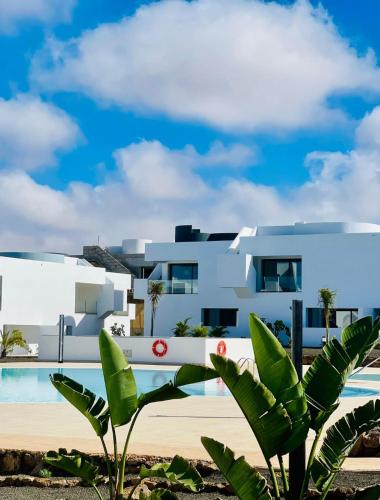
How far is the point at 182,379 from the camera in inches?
206

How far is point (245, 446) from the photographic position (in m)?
9.72

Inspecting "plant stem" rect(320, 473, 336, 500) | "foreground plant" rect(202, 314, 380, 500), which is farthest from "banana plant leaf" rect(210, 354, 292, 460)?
"plant stem" rect(320, 473, 336, 500)

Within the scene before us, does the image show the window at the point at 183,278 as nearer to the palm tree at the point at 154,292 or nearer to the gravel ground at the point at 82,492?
the palm tree at the point at 154,292

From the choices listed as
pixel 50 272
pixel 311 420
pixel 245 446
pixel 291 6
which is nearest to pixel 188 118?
pixel 291 6

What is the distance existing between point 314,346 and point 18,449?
31.2 meters

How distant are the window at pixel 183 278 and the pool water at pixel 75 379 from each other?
53.8 feet

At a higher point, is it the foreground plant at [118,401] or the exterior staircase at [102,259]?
the exterior staircase at [102,259]

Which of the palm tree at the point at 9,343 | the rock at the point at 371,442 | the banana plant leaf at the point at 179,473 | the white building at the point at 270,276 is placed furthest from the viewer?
the white building at the point at 270,276

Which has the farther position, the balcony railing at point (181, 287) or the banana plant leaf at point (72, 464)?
the balcony railing at point (181, 287)

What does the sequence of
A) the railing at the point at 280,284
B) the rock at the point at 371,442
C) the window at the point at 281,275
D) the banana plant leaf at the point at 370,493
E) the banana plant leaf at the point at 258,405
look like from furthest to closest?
the window at the point at 281,275
the railing at the point at 280,284
the rock at the point at 371,442
the banana plant leaf at the point at 370,493
the banana plant leaf at the point at 258,405

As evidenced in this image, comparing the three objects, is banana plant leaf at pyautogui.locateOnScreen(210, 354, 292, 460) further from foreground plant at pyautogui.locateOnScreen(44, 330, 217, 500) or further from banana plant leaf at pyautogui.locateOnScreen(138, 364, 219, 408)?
foreground plant at pyautogui.locateOnScreen(44, 330, 217, 500)

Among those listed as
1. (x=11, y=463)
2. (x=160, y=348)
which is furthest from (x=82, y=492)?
(x=160, y=348)

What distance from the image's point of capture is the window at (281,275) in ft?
131

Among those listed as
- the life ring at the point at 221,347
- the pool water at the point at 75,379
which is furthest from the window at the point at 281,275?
the pool water at the point at 75,379
